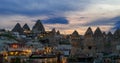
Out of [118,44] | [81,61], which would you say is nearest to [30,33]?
[118,44]

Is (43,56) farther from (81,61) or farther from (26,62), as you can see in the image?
(81,61)

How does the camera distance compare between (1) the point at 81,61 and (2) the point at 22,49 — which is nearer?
(2) the point at 22,49

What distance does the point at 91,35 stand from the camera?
17738 centimetres

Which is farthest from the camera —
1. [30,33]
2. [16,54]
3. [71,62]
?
[30,33]

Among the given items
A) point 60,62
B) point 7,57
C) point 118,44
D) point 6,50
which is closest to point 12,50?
point 6,50

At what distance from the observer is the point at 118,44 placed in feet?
505

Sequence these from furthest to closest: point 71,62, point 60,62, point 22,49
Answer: point 71,62, point 22,49, point 60,62

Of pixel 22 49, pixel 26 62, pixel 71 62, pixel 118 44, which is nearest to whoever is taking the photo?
pixel 26 62

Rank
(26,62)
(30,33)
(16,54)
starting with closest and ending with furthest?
(26,62) < (16,54) < (30,33)

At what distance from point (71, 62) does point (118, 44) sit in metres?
61.1

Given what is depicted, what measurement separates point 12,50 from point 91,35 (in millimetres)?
100165

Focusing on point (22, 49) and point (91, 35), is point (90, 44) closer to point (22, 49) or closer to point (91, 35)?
point (91, 35)

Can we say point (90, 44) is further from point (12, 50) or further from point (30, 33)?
point (12, 50)

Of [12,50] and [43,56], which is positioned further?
[12,50]
